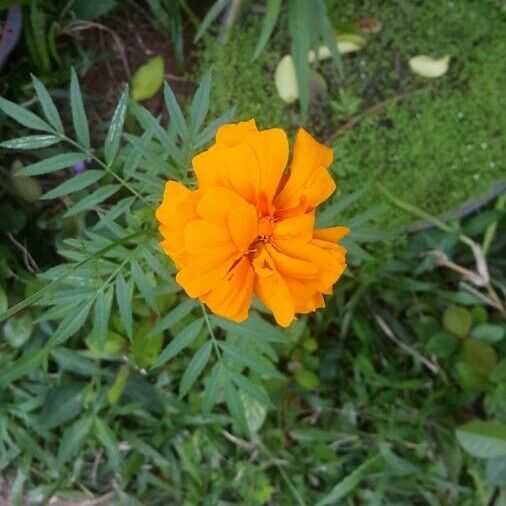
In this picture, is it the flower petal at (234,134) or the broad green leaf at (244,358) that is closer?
the flower petal at (234,134)

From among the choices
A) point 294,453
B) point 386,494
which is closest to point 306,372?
point 294,453

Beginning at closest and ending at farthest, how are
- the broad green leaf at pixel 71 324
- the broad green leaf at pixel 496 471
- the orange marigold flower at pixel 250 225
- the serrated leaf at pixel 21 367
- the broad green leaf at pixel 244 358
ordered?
the orange marigold flower at pixel 250 225 < the broad green leaf at pixel 71 324 < the broad green leaf at pixel 244 358 < the serrated leaf at pixel 21 367 < the broad green leaf at pixel 496 471

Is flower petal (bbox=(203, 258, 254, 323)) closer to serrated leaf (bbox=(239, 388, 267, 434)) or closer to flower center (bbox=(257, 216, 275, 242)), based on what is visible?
flower center (bbox=(257, 216, 275, 242))

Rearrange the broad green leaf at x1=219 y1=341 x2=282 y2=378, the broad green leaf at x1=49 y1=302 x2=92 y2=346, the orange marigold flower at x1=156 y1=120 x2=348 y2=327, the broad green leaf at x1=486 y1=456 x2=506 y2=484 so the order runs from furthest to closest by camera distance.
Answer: the broad green leaf at x1=486 y1=456 x2=506 y2=484
the broad green leaf at x1=219 y1=341 x2=282 y2=378
the broad green leaf at x1=49 y1=302 x2=92 y2=346
the orange marigold flower at x1=156 y1=120 x2=348 y2=327

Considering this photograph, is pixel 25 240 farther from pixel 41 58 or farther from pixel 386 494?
pixel 386 494

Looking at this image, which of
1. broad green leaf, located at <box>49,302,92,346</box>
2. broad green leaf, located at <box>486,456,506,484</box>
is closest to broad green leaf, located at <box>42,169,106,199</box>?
broad green leaf, located at <box>49,302,92,346</box>

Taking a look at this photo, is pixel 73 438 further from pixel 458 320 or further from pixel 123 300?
pixel 458 320

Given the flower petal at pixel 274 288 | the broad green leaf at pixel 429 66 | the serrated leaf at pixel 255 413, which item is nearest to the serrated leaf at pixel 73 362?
the serrated leaf at pixel 255 413

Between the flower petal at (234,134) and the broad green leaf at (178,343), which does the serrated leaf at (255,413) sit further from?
the flower petal at (234,134)
